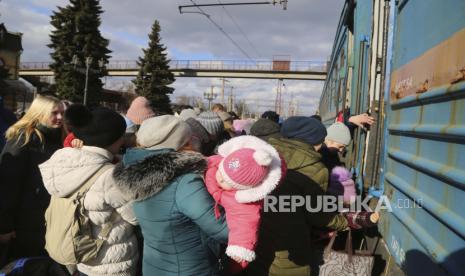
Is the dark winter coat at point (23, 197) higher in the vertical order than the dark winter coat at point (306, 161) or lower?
lower

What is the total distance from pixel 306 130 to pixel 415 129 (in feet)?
2.10

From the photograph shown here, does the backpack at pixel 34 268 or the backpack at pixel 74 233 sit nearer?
the backpack at pixel 74 233

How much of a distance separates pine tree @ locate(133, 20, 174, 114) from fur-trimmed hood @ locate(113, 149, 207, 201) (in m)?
42.7

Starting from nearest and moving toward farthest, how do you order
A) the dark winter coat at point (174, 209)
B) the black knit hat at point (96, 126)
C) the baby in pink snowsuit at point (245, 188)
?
the baby in pink snowsuit at point (245, 188)
the dark winter coat at point (174, 209)
the black knit hat at point (96, 126)

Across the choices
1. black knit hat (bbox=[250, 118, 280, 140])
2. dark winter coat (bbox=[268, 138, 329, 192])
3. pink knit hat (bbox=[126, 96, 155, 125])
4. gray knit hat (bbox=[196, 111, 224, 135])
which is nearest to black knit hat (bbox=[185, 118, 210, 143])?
gray knit hat (bbox=[196, 111, 224, 135])

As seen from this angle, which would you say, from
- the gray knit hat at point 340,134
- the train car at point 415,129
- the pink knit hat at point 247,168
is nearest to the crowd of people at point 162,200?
the pink knit hat at point 247,168

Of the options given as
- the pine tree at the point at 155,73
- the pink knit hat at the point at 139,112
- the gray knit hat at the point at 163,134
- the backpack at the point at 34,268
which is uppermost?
the pine tree at the point at 155,73

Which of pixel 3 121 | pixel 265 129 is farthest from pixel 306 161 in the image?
pixel 3 121

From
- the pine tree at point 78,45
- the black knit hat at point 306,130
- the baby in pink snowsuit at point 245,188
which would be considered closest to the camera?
the baby in pink snowsuit at point 245,188

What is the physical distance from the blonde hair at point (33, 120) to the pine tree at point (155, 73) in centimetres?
4150

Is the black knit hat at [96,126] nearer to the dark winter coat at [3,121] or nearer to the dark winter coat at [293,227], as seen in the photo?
the dark winter coat at [293,227]

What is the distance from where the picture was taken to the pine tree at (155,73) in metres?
44.0

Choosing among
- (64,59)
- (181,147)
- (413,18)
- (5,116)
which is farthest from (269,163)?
(64,59)

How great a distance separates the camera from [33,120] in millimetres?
2855
